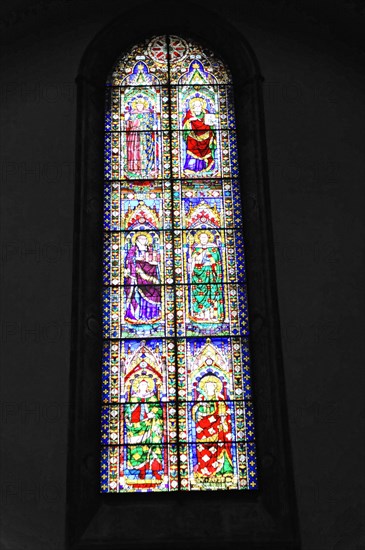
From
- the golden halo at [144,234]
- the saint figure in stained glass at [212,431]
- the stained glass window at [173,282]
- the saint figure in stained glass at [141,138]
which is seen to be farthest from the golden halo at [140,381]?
the saint figure in stained glass at [141,138]

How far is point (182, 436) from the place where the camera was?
22.3 feet

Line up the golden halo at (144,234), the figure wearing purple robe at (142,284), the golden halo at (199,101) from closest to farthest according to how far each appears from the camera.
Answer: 1. the figure wearing purple robe at (142,284)
2. the golden halo at (144,234)
3. the golden halo at (199,101)

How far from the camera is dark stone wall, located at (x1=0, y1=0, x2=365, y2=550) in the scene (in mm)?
6410

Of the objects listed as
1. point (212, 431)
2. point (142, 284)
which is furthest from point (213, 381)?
point (142, 284)

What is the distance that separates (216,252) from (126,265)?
31.8 inches

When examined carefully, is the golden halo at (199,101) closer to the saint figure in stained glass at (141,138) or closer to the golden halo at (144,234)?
the saint figure in stained glass at (141,138)

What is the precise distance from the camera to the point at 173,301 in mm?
7309

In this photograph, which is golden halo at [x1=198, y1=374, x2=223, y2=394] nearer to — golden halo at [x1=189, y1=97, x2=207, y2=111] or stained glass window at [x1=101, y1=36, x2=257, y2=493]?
stained glass window at [x1=101, y1=36, x2=257, y2=493]

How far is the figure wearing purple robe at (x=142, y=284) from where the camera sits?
7.27 meters

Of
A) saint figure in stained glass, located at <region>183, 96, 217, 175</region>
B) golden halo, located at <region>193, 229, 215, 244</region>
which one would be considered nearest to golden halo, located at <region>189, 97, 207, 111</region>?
saint figure in stained glass, located at <region>183, 96, 217, 175</region>
